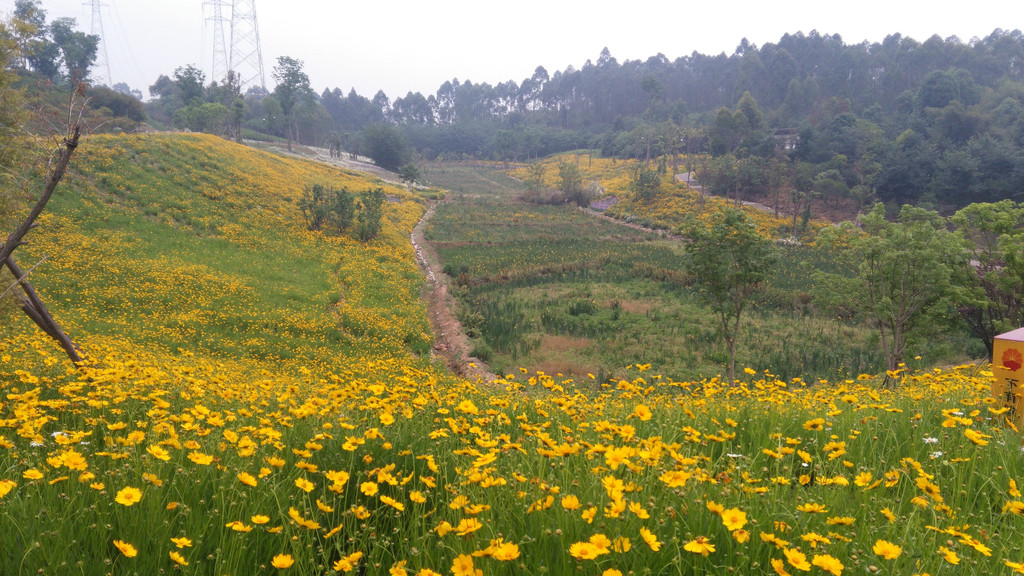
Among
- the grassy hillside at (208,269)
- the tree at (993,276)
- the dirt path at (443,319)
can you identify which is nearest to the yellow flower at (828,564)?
the dirt path at (443,319)

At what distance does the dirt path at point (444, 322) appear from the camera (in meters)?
14.1

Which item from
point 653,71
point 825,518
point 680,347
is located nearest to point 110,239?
point 680,347

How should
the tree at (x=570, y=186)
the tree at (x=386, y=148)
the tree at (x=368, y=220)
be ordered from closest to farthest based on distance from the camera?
the tree at (x=368, y=220)
the tree at (x=570, y=186)
the tree at (x=386, y=148)

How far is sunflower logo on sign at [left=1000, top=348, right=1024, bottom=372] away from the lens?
137 inches

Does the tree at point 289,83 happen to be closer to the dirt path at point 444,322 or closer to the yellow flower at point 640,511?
the dirt path at point 444,322

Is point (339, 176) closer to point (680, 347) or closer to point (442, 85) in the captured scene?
point (680, 347)

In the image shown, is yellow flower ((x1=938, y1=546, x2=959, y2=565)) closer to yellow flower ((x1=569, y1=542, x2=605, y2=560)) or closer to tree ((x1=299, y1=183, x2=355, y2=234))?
yellow flower ((x1=569, y1=542, x2=605, y2=560))

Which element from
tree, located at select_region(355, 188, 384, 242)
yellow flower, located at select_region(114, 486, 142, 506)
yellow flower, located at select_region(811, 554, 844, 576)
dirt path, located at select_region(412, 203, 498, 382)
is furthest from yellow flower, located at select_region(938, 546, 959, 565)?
tree, located at select_region(355, 188, 384, 242)

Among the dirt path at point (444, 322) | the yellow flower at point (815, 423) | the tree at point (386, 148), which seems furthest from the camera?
the tree at point (386, 148)

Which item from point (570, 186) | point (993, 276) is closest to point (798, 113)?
point (570, 186)

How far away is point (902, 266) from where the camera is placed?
12.7 metres

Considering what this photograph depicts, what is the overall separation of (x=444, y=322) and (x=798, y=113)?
239 feet

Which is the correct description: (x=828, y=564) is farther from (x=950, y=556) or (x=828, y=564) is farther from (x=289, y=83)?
(x=289, y=83)

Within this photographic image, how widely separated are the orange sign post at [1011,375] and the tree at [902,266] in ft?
30.3
